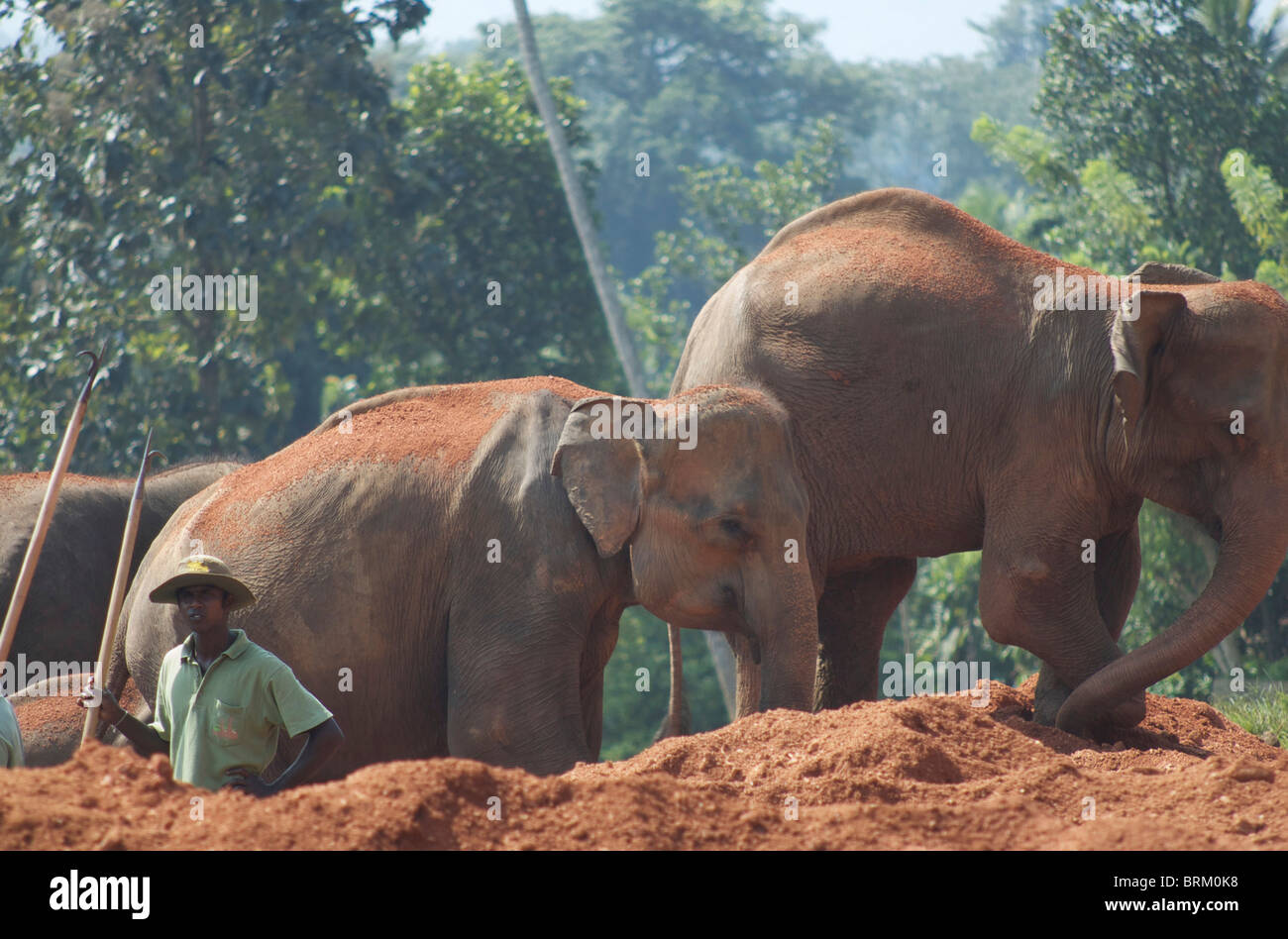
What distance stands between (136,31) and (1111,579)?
12442mm

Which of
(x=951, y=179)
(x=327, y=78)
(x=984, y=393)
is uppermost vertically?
(x=951, y=179)

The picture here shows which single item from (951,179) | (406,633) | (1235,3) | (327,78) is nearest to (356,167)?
(327,78)

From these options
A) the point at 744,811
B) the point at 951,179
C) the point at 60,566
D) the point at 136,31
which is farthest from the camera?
the point at 951,179

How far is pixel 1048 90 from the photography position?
20.1 meters

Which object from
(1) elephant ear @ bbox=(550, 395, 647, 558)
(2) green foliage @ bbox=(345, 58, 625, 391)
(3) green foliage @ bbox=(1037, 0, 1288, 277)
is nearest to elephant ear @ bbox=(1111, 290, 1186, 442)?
(1) elephant ear @ bbox=(550, 395, 647, 558)

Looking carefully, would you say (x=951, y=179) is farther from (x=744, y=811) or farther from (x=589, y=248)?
(x=744, y=811)

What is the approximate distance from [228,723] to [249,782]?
0.23m

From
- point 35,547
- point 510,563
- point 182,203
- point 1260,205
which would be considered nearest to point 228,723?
point 35,547

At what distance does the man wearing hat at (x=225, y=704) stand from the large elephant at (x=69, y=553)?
408 centimetres

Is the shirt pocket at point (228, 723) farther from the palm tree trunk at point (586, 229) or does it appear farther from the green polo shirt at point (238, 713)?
the palm tree trunk at point (586, 229)

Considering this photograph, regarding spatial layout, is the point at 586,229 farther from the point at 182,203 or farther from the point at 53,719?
the point at 53,719

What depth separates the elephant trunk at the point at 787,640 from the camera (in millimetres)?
7105

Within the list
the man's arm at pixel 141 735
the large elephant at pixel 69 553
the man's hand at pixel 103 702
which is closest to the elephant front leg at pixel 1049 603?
the man's arm at pixel 141 735

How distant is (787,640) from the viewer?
7.15 meters
